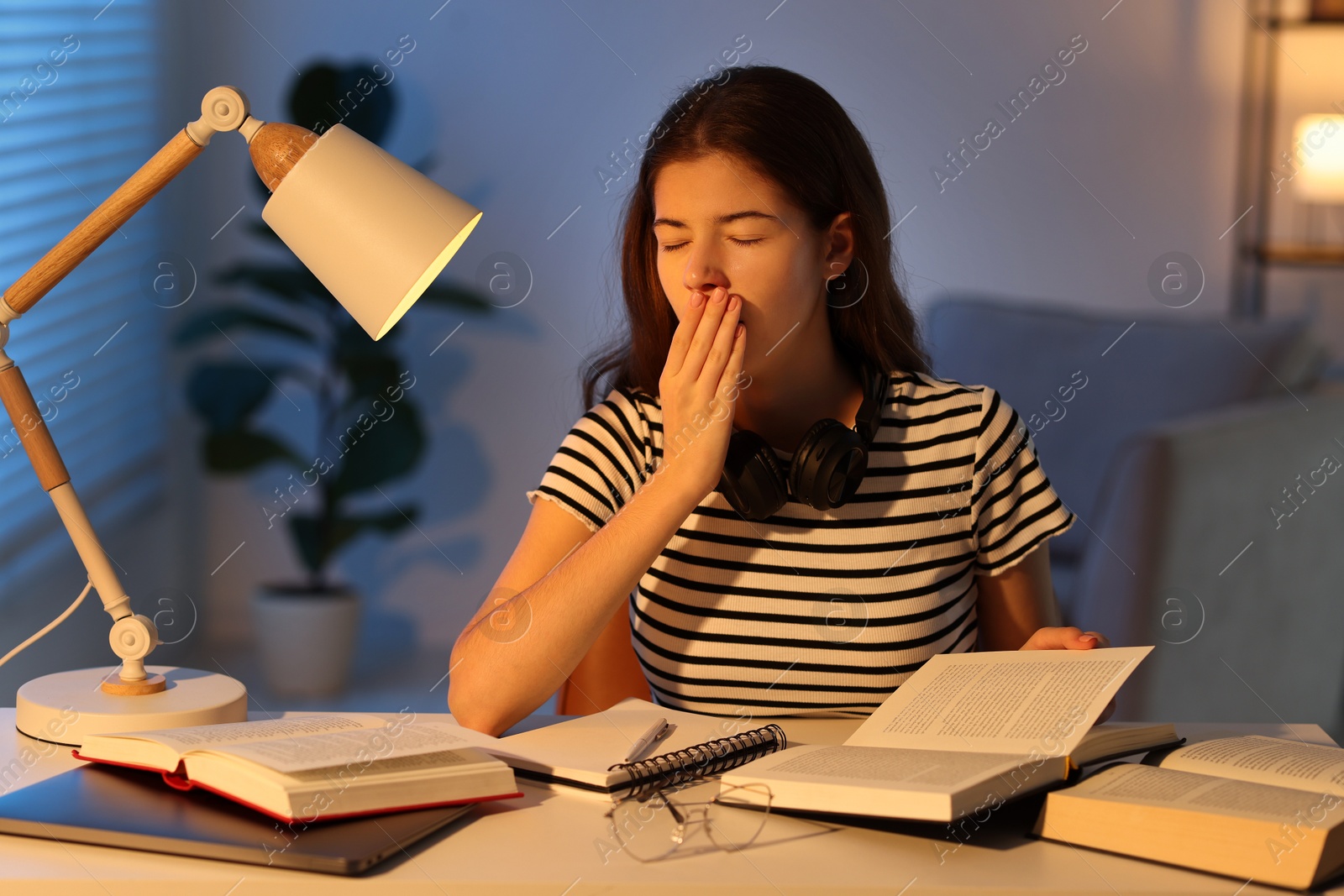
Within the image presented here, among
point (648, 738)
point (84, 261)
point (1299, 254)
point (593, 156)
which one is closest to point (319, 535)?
point (84, 261)

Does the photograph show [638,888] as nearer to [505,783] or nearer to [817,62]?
[505,783]

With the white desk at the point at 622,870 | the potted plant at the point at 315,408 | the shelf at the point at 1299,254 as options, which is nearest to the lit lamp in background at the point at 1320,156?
the shelf at the point at 1299,254

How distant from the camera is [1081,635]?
1.04 metres

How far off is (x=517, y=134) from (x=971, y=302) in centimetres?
112

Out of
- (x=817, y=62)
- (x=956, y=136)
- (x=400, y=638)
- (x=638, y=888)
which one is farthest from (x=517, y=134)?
(x=638, y=888)

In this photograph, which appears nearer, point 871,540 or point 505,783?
point 505,783

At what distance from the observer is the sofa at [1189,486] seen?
208cm

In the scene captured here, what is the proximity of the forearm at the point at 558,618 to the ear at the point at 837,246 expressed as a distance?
12.8 inches

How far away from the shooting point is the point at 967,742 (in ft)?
2.83

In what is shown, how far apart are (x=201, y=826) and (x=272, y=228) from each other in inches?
18.1

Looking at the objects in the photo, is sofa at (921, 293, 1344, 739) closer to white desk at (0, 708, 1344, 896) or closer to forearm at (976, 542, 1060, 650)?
forearm at (976, 542, 1060, 650)

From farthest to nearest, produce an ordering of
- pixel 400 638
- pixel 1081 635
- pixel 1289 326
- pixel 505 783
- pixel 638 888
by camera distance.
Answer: pixel 400 638 → pixel 1289 326 → pixel 1081 635 → pixel 505 783 → pixel 638 888

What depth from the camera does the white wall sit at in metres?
2.77

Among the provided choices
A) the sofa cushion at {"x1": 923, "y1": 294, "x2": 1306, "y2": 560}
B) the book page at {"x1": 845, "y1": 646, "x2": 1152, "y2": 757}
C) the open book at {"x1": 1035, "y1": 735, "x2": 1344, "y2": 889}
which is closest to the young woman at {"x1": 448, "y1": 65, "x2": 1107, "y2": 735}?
the book page at {"x1": 845, "y1": 646, "x2": 1152, "y2": 757}
